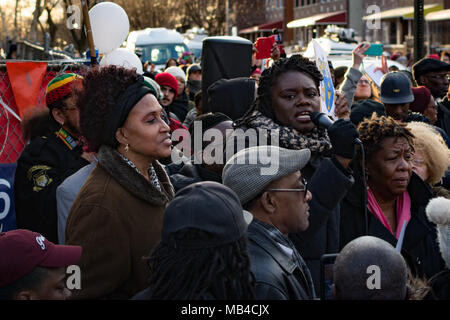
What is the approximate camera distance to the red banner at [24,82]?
19.6 feet

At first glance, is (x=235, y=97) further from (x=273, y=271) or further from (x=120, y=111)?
(x=273, y=271)

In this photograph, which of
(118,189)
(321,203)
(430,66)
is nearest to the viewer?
(118,189)

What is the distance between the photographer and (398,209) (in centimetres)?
425

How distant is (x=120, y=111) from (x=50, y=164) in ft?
4.64

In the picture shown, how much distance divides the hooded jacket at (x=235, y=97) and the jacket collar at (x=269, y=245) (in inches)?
107

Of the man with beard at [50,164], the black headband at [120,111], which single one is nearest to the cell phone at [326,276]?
the black headband at [120,111]

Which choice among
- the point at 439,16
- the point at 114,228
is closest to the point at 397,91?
the point at 114,228

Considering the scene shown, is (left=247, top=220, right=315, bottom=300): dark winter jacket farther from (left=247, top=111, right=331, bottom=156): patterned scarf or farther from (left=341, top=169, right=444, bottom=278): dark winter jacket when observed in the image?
(left=341, top=169, right=444, bottom=278): dark winter jacket

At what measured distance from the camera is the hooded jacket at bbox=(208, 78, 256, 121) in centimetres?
555

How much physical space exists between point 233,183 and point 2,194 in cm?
299

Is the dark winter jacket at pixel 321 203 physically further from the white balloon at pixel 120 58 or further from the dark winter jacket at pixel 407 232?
the white balloon at pixel 120 58
